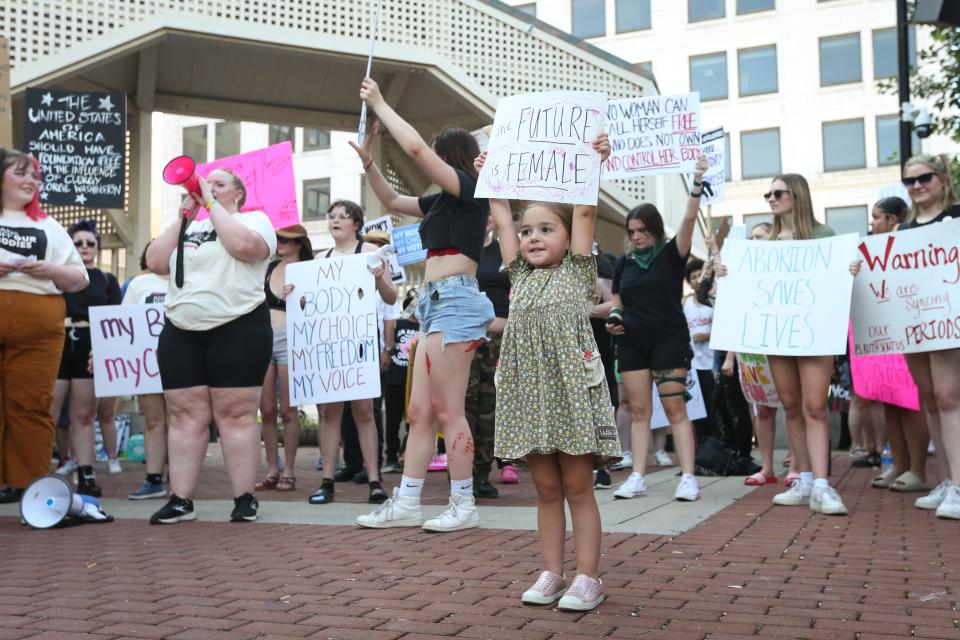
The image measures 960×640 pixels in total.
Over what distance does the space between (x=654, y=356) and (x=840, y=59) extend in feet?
129

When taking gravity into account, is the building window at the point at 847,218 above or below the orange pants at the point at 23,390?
above

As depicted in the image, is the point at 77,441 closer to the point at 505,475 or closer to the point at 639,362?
the point at 505,475

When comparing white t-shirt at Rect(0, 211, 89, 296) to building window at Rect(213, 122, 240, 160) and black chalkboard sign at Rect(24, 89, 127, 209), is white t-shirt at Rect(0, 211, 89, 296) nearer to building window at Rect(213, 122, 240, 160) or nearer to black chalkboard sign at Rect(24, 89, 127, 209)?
black chalkboard sign at Rect(24, 89, 127, 209)

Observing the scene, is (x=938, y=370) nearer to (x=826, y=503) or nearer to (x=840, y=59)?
(x=826, y=503)

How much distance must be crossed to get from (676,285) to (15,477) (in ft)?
14.2

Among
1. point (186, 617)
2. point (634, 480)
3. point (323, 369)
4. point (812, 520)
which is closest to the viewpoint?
point (186, 617)

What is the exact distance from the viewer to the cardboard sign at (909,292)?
5.90 m

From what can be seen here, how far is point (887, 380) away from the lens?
7340 millimetres

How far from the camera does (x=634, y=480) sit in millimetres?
6566

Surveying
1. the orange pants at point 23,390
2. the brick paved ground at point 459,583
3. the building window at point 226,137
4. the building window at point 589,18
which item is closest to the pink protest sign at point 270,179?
the orange pants at point 23,390

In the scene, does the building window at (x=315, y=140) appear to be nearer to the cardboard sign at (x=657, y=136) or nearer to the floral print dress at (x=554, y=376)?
the cardboard sign at (x=657, y=136)

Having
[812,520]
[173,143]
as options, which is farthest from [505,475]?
[173,143]

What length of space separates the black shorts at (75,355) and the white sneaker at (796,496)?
5.38 metres

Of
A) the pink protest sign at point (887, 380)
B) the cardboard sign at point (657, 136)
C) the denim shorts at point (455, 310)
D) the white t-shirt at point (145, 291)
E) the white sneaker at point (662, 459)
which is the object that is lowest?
the white sneaker at point (662, 459)
